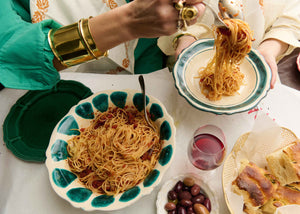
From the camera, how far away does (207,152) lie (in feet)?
3.06

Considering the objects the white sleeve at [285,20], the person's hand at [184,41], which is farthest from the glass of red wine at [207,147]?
the white sleeve at [285,20]

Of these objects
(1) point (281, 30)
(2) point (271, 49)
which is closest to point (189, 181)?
(2) point (271, 49)

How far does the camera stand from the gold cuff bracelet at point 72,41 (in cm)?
90

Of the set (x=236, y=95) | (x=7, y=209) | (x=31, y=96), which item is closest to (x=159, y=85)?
(x=236, y=95)

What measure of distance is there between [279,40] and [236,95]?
568 mm

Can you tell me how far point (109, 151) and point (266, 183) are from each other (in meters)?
0.68

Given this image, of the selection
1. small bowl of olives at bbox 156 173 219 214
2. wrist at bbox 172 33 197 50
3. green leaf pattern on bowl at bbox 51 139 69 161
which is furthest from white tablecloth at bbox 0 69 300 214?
wrist at bbox 172 33 197 50

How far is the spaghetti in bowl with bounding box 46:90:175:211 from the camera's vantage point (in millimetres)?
776

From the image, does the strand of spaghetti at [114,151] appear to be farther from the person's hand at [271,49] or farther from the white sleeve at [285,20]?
the white sleeve at [285,20]

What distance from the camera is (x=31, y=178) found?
93 cm

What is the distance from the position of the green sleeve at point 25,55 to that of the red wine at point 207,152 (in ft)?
2.53

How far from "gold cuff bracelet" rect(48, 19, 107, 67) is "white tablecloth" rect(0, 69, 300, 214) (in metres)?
0.32

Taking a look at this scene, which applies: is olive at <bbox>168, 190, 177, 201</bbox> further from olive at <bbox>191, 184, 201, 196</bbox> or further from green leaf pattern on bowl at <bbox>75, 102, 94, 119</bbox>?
green leaf pattern on bowl at <bbox>75, 102, 94, 119</bbox>

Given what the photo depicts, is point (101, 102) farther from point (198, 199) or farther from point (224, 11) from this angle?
point (224, 11)
